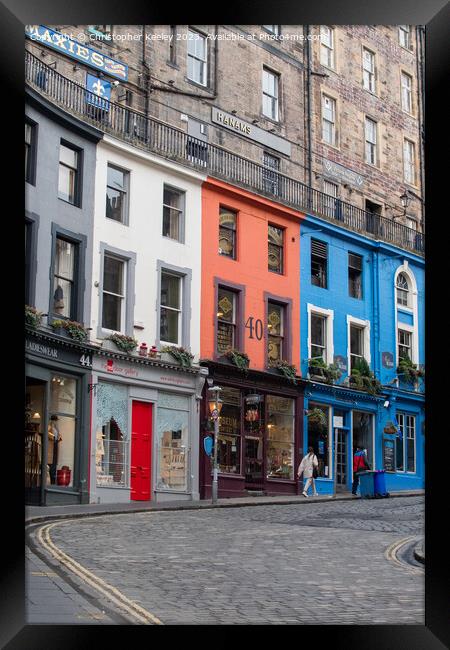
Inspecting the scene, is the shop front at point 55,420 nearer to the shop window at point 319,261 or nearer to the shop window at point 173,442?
the shop window at point 173,442

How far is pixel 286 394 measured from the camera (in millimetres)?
9211

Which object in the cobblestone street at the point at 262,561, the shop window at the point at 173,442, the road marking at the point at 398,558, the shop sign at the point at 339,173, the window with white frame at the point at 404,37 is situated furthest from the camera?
the shop sign at the point at 339,173

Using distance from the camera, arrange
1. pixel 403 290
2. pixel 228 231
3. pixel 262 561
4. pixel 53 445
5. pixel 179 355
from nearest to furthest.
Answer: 1. pixel 262 561
2. pixel 53 445
3. pixel 179 355
4. pixel 403 290
5. pixel 228 231

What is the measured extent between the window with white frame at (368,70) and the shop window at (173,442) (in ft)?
11.6

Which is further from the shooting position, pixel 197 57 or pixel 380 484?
pixel 197 57

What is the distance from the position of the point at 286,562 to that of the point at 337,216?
153 inches

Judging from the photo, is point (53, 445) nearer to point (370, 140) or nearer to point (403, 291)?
point (403, 291)

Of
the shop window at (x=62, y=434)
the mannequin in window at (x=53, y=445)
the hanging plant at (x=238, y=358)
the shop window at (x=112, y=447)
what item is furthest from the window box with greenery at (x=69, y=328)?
the hanging plant at (x=238, y=358)

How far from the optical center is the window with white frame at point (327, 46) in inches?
329

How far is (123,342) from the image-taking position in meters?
8.92

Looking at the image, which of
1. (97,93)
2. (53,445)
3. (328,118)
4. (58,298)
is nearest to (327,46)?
(328,118)

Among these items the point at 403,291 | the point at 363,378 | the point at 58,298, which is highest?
the point at 403,291

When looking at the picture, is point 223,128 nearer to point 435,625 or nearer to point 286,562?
point 286,562

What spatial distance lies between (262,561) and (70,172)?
3820mm
